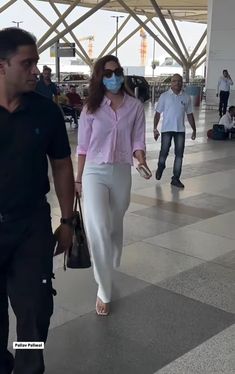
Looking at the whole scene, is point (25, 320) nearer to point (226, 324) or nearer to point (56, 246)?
point (56, 246)

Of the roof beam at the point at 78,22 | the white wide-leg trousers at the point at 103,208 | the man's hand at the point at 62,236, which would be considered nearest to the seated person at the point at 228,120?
the white wide-leg trousers at the point at 103,208

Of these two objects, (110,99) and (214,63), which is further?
(214,63)

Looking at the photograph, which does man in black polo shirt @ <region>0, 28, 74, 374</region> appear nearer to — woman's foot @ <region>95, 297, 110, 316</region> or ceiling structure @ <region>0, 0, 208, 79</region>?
woman's foot @ <region>95, 297, 110, 316</region>

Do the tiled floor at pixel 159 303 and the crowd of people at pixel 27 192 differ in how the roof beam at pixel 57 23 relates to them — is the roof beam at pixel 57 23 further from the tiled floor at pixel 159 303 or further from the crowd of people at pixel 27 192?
the crowd of people at pixel 27 192

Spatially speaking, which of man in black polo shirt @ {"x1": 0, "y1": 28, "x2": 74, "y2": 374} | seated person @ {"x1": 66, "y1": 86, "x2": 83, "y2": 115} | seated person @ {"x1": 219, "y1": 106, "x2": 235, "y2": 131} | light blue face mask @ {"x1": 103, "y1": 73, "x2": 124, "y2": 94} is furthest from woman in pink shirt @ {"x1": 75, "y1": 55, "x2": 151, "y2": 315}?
seated person @ {"x1": 66, "y1": 86, "x2": 83, "y2": 115}

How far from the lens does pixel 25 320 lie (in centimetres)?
271

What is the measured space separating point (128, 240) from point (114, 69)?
2.42 meters

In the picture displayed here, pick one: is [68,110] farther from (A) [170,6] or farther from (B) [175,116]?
(A) [170,6]

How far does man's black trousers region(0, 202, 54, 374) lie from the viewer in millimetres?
2646

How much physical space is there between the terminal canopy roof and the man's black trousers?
175 ft

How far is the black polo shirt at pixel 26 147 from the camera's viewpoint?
2.54m

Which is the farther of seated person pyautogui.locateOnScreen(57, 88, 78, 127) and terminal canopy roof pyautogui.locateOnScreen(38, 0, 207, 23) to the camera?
terminal canopy roof pyautogui.locateOnScreen(38, 0, 207, 23)

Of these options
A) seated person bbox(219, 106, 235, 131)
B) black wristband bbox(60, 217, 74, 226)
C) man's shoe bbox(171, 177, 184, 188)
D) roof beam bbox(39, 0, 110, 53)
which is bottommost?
man's shoe bbox(171, 177, 184, 188)

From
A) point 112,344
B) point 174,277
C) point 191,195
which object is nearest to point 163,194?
point 191,195
